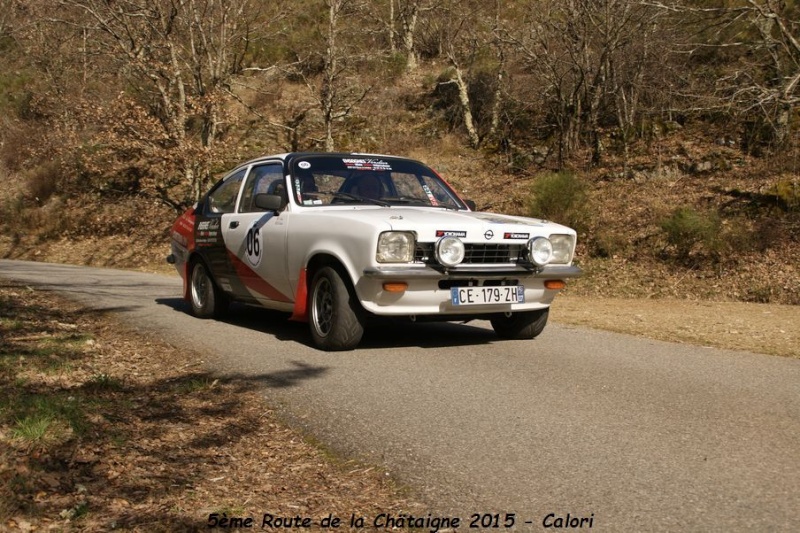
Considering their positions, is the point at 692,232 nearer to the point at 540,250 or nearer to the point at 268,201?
the point at 540,250

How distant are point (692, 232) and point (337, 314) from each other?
11.4m

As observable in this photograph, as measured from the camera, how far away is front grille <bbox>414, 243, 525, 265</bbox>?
6.68m

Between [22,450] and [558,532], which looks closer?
[558,532]

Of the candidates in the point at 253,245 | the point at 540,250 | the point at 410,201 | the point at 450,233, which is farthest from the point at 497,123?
the point at 450,233

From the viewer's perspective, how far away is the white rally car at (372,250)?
6.63 meters

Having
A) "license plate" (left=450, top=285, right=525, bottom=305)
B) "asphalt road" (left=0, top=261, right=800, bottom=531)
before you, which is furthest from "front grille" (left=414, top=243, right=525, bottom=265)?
"asphalt road" (left=0, top=261, right=800, bottom=531)

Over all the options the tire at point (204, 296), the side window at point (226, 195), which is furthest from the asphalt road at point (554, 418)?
the side window at point (226, 195)

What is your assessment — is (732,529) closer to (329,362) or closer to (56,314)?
(329,362)

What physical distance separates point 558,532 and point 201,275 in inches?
282

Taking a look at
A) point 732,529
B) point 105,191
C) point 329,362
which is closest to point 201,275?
point 329,362

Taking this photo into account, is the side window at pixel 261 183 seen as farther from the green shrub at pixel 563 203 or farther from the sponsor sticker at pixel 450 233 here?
the green shrub at pixel 563 203

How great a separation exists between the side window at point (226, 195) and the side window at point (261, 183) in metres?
0.23

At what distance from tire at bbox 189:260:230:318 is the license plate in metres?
3.42

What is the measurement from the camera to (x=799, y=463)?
4031 millimetres
